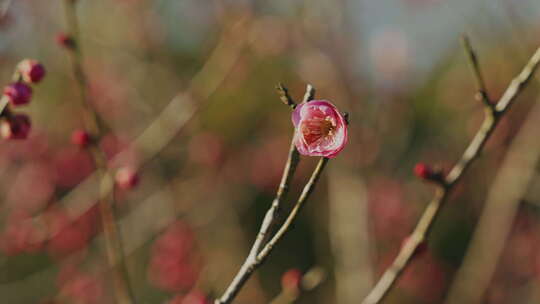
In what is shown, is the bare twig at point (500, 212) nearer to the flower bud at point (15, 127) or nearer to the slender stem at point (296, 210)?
the slender stem at point (296, 210)

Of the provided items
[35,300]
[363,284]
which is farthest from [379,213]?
[35,300]

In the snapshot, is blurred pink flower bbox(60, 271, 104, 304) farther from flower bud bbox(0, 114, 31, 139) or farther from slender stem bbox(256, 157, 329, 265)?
slender stem bbox(256, 157, 329, 265)

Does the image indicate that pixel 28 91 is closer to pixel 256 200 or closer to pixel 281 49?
pixel 281 49

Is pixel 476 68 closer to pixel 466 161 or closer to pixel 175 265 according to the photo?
pixel 466 161

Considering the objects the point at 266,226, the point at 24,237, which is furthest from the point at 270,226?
the point at 24,237

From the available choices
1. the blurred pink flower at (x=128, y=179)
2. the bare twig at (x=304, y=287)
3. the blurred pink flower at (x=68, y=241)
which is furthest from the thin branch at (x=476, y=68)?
the blurred pink flower at (x=68, y=241)

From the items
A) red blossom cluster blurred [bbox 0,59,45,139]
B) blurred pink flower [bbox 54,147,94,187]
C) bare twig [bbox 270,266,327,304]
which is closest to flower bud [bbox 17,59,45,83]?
red blossom cluster blurred [bbox 0,59,45,139]
